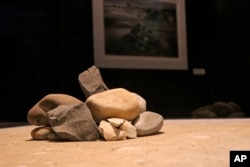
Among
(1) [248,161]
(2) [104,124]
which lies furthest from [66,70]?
(1) [248,161]

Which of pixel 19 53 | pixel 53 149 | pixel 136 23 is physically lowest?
pixel 53 149

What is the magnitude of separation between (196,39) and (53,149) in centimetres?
377

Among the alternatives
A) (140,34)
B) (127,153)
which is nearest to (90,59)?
(140,34)

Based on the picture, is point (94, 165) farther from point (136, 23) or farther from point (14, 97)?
point (136, 23)

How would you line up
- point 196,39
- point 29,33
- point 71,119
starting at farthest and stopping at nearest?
point 196,39
point 29,33
point 71,119

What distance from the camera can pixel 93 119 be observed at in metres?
2.97

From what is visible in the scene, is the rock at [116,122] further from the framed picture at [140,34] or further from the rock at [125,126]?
the framed picture at [140,34]

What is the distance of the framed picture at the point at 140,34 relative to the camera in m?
4.91

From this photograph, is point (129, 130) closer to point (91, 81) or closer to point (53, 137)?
point (53, 137)

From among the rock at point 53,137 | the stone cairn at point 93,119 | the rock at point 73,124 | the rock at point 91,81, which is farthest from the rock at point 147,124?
the rock at point 53,137

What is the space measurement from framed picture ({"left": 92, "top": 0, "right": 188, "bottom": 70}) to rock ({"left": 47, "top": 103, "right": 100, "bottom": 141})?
211 cm

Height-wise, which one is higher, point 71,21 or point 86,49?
point 71,21

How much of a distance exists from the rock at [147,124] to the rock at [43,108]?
560mm

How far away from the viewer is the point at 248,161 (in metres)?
1.49
